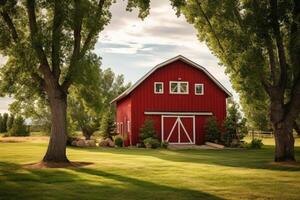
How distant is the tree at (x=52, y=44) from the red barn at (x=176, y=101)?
16339 mm

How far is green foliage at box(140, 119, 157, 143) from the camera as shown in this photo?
3831 centimetres

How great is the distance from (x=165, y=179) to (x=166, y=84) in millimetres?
24878

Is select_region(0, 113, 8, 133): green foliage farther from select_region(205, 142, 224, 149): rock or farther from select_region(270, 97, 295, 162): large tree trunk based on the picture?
select_region(270, 97, 295, 162): large tree trunk

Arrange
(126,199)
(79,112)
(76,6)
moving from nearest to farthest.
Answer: (126,199) → (76,6) → (79,112)

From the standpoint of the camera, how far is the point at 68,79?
22297 millimetres

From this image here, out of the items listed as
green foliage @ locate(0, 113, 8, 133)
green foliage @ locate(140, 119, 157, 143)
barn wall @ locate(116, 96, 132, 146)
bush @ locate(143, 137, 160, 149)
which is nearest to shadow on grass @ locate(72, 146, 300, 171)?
bush @ locate(143, 137, 160, 149)

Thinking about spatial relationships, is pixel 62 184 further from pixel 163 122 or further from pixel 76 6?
pixel 163 122

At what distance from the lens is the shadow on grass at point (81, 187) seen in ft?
41.4

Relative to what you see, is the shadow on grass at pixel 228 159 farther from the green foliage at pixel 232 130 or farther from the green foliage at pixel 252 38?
the green foliage at pixel 232 130

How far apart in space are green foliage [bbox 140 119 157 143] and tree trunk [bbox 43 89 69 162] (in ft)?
53.8

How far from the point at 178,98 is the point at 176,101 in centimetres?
32

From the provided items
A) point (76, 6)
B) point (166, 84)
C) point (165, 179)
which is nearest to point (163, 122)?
point (166, 84)

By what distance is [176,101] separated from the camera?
4069cm

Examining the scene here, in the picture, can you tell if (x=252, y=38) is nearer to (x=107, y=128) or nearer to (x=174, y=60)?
(x=174, y=60)
